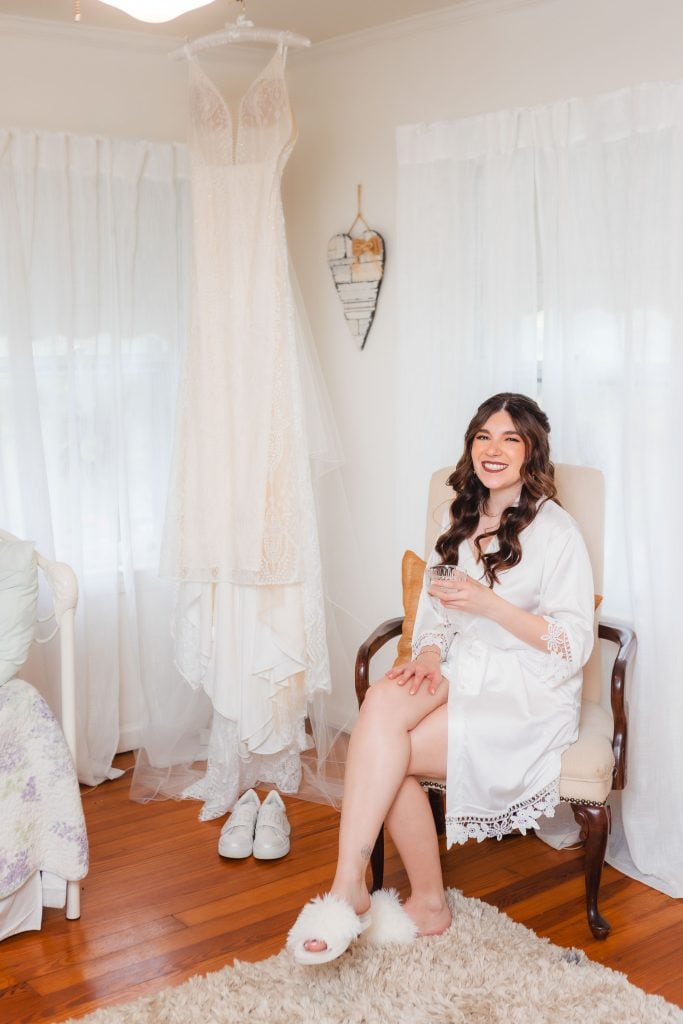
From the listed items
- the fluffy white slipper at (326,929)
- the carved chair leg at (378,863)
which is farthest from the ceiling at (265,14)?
the fluffy white slipper at (326,929)

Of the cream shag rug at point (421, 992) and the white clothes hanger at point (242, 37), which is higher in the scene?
the white clothes hanger at point (242, 37)

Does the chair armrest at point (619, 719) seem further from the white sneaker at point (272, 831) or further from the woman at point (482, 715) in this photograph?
the white sneaker at point (272, 831)

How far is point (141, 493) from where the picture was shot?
12.8ft

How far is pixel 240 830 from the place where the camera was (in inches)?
124

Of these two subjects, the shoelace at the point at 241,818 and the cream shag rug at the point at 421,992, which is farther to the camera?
the shoelace at the point at 241,818

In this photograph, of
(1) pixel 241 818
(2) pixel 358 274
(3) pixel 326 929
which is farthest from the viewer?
(2) pixel 358 274

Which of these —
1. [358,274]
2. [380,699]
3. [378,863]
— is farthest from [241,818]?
[358,274]

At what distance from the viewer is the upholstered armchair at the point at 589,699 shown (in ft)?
8.39

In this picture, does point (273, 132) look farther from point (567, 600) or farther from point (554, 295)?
point (567, 600)

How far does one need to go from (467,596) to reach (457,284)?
3.97ft

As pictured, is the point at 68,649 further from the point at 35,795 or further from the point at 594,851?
the point at 594,851

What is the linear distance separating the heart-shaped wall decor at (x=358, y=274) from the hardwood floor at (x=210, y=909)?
171 cm

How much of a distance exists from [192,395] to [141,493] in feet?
2.26

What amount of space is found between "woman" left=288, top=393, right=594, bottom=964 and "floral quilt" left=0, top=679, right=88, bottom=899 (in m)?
0.71
